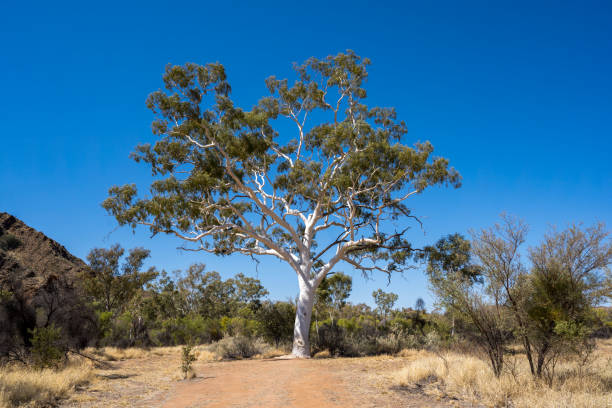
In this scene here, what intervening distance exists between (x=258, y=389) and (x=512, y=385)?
4.96 m

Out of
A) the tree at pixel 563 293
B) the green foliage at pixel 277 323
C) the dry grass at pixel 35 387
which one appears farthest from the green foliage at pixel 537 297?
the green foliage at pixel 277 323

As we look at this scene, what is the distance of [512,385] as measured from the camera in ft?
24.9

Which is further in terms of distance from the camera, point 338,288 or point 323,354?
point 338,288

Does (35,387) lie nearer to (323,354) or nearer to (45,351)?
(45,351)

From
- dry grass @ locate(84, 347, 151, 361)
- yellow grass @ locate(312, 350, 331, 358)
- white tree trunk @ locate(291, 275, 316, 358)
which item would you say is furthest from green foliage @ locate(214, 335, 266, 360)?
dry grass @ locate(84, 347, 151, 361)

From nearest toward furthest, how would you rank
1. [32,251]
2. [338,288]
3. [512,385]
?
[512,385], [338,288], [32,251]

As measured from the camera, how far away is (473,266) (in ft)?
29.5

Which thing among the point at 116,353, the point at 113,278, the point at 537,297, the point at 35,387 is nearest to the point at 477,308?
the point at 537,297

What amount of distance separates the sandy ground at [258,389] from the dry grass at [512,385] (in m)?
0.60

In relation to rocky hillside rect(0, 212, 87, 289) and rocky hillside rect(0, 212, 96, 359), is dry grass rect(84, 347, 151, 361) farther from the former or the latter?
rocky hillside rect(0, 212, 87, 289)

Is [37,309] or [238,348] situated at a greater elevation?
[37,309]

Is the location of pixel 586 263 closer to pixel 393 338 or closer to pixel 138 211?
pixel 393 338

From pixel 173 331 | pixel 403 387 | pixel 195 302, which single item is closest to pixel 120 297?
pixel 173 331

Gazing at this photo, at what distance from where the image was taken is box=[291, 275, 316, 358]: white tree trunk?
1612cm
